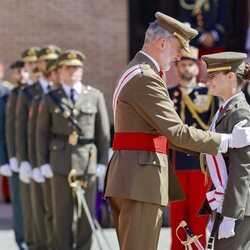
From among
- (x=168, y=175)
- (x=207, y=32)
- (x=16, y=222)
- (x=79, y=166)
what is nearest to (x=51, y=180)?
(x=79, y=166)

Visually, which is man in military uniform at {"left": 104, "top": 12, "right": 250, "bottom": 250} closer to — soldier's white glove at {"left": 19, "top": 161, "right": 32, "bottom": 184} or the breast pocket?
the breast pocket

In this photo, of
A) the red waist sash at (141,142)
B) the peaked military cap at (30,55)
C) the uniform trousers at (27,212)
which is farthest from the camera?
the peaked military cap at (30,55)

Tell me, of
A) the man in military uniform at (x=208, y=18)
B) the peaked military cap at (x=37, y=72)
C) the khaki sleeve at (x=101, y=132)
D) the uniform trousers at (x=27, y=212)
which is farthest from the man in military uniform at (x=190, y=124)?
the man in military uniform at (x=208, y=18)

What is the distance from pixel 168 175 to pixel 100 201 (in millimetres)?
4586

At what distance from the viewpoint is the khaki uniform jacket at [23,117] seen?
9.52 m

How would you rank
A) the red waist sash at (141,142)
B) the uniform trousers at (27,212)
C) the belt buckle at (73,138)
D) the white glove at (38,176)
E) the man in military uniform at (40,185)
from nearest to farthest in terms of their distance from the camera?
the red waist sash at (141,142), the belt buckle at (73,138), the white glove at (38,176), the man in military uniform at (40,185), the uniform trousers at (27,212)

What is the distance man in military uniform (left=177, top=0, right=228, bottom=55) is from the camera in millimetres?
12720

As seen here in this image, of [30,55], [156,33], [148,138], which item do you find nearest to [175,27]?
[156,33]

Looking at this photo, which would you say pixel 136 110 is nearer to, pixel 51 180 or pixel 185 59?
pixel 185 59

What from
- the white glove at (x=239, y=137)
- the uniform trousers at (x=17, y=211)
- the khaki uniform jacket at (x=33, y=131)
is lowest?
the uniform trousers at (x=17, y=211)

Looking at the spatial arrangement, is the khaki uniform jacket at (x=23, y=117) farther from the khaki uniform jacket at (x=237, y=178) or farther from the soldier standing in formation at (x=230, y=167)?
the khaki uniform jacket at (x=237, y=178)

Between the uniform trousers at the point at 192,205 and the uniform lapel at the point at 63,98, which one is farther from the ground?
the uniform lapel at the point at 63,98

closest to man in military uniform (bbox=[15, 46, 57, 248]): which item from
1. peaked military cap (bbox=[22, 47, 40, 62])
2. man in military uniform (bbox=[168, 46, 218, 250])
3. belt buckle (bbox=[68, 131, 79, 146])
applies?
peaked military cap (bbox=[22, 47, 40, 62])

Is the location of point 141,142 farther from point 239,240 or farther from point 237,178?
point 239,240
